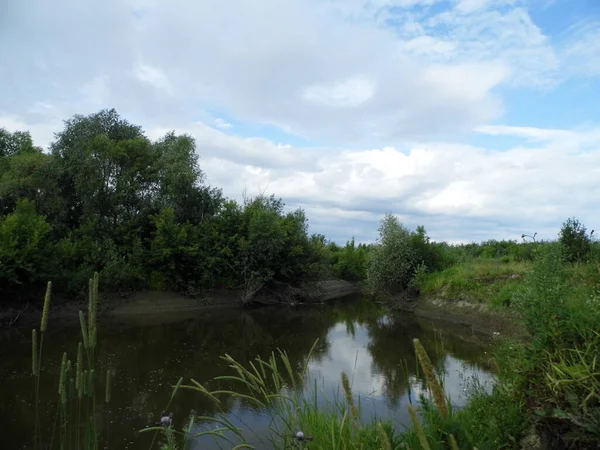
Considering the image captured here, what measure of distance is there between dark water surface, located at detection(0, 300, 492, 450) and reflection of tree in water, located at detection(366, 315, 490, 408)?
0.04 meters

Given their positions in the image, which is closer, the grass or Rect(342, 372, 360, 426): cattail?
Rect(342, 372, 360, 426): cattail

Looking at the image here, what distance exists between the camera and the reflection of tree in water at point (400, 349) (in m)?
12.6

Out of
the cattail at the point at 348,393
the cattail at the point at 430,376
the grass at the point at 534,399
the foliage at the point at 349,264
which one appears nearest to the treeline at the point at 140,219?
the foliage at the point at 349,264

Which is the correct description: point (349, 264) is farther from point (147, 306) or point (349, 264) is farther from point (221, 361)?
point (221, 361)

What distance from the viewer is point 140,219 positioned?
96.4 feet

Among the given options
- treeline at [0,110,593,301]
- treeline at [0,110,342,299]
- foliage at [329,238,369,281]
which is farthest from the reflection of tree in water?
foliage at [329,238,369,281]

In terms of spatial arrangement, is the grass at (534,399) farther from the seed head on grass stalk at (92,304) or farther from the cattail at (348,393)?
the seed head on grass stalk at (92,304)

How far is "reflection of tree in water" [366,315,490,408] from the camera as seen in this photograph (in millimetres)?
12630

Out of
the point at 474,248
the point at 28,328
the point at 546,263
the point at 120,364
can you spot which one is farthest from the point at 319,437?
the point at 474,248

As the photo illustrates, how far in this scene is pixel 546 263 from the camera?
16.1 ft

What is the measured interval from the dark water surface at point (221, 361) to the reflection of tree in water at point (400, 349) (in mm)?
40

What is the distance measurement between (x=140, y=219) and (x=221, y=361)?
16.0m

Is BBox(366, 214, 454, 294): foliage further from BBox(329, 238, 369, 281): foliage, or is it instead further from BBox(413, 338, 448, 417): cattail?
BBox(413, 338, 448, 417): cattail

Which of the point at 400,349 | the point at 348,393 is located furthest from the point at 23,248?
the point at 348,393
